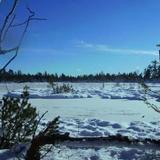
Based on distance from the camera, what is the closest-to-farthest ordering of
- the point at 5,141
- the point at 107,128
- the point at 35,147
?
the point at 35,147
the point at 5,141
the point at 107,128

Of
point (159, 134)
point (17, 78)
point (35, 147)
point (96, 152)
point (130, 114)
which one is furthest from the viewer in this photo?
point (17, 78)

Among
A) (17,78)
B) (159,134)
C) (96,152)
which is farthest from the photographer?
(17,78)

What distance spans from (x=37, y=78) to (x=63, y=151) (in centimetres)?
7826

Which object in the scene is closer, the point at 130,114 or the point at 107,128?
the point at 107,128

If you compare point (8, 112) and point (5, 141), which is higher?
point (8, 112)

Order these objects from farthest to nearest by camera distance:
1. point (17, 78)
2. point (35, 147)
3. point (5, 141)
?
point (17, 78)
point (5, 141)
point (35, 147)

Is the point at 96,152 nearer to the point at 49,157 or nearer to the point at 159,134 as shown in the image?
the point at 49,157

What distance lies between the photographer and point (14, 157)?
4.08 m

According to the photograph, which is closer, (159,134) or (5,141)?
(5,141)

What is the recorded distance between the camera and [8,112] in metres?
5.67

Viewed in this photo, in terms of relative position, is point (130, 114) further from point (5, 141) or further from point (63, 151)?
point (63, 151)

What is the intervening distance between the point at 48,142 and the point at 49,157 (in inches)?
6.0

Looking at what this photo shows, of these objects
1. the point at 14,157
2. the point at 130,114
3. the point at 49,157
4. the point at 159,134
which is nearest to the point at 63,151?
the point at 49,157

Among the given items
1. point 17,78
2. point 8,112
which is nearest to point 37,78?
point 17,78
